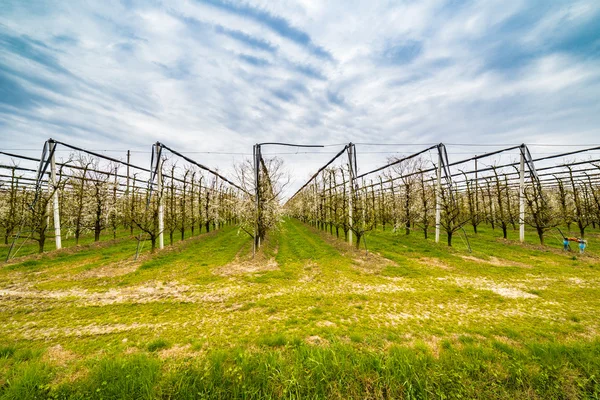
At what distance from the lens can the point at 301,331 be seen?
17.1ft

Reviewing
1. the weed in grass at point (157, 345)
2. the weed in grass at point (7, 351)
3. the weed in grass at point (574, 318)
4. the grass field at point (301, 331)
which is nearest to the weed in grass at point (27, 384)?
the grass field at point (301, 331)

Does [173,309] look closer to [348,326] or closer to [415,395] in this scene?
[348,326]

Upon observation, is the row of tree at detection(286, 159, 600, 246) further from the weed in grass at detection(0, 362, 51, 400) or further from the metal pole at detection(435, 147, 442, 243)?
the weed in grass at detection(0, 362, 51, 400)

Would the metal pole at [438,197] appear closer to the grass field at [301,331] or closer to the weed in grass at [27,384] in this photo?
the grass field at [301,331]

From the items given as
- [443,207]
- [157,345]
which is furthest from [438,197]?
[157,345]

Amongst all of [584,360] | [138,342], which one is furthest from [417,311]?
[138,342]

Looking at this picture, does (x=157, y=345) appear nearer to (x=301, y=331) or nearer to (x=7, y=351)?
(x=7, y=351)

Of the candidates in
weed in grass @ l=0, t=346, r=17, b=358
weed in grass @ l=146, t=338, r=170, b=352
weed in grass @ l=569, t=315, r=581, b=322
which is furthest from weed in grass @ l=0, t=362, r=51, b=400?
weed in grass @ l=569, t=315, r=581, b=322

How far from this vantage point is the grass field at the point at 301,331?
330 centimetres

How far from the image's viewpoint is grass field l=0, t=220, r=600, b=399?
3301 millimetres

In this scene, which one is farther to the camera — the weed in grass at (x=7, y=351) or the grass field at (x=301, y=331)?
the weed in grass at (x=7, y=351)

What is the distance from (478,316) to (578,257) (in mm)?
13315

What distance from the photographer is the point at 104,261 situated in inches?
489

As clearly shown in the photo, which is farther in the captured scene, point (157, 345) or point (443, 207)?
point (443, 207)
